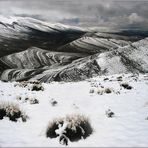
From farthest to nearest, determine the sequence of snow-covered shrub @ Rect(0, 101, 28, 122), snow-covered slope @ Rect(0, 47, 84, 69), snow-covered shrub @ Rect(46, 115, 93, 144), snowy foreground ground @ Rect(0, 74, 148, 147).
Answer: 1. snow-covered slope @ Rect(0, 47, 84, 69)
2. snow-covered shrub @ Rect(0, 101, 28, 122)
3. snow-covered shrub @ Rect(46, 115, 93, 144)
4. snowy foreground ground @ Rect(0, 74, 148, 147)

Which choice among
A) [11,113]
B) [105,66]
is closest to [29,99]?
[11,113]

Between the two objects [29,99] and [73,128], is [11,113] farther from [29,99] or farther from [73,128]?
[29,99]

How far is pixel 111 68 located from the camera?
49.0 meters

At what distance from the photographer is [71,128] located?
6.71m

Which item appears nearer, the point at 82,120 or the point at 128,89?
the point at 82,120

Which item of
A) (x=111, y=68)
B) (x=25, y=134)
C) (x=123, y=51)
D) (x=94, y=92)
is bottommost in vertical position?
(x=25, y=134)

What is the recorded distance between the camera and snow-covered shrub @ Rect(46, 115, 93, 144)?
6723 mm

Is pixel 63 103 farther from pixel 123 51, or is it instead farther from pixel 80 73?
pixel 123 51

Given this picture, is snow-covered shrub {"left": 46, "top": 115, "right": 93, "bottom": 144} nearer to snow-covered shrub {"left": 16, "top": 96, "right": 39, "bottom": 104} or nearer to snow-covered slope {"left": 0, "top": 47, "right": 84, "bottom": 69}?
snow-covered shrub {"left": 16, "top": 96, "right": 39, "bottom": 104}

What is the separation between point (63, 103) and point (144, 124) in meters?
4.28

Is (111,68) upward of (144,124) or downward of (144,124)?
upward

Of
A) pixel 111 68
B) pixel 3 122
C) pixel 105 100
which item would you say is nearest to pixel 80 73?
pixel 111 68

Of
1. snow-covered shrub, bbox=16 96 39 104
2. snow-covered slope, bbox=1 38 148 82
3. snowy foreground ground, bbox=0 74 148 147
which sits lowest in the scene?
snowy foreground ground, bbox=0 74 148 147

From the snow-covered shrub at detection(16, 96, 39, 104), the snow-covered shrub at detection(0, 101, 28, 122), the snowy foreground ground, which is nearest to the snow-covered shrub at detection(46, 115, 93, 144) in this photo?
the snowy foreground ground
